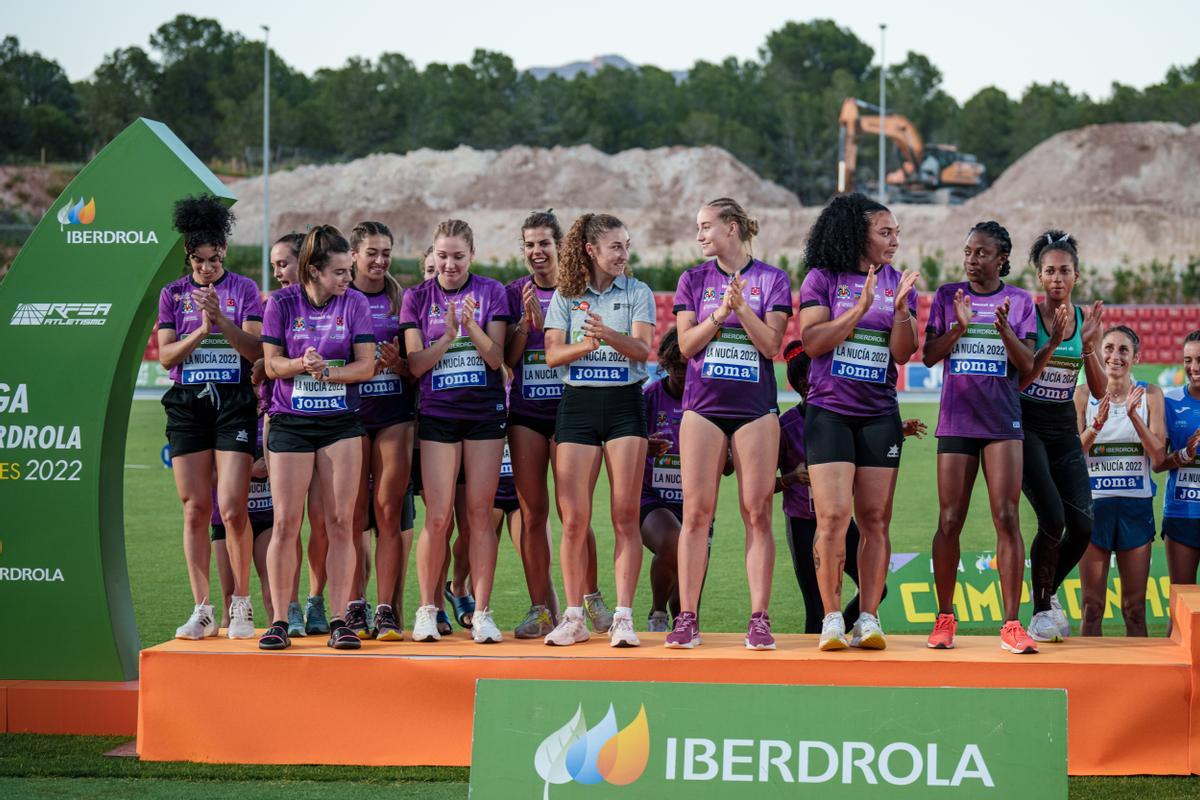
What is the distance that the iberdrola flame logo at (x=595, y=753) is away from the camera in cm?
412

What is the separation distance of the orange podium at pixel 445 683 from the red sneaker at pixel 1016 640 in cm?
5

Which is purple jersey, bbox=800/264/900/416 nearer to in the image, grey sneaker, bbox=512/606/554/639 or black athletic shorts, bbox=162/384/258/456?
grey sneaker, bbox=512/606/554/639

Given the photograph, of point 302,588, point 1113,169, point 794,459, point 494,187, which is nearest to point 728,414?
point 794,459

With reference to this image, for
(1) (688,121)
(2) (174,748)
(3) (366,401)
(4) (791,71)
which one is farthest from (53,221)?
(4) (791,71)

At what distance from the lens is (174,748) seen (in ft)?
17.6

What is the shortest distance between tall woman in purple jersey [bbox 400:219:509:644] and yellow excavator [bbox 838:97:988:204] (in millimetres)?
49768

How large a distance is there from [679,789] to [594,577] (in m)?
2.32

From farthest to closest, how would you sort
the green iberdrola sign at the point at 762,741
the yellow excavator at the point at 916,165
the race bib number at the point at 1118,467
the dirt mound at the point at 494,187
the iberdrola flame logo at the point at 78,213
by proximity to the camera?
the yellow excavator at the point at 916,165 < the dirt mound at the point at 494,187 < the race bib number at the point at 1118,467 < the iberdrola flame logo at the point at 78,213 < the green iberdrola sign at the point at 762,741

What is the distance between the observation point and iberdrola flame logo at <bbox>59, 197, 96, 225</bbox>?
602 cm

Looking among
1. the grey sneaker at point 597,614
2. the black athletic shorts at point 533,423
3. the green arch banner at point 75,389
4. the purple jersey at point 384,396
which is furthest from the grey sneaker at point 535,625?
the green arch banner at point 75,389

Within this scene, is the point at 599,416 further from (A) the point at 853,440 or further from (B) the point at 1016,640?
(B) the point at 1016,640

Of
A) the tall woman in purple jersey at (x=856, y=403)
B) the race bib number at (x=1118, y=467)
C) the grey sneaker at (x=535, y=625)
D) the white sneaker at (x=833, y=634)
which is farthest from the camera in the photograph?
the race bib number at (x=1118, y=467)

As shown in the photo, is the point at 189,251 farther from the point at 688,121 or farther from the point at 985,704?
the point at 688,121

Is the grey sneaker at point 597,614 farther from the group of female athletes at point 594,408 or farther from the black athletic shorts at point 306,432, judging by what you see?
the black athletic shorts at point 306,432
